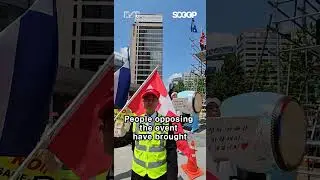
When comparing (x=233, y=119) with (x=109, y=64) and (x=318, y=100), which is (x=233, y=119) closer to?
(x=318, y=100)

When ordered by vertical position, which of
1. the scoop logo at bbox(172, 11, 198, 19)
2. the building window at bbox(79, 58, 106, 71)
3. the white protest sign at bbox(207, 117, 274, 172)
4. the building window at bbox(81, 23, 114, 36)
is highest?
the scoop logo at bbox(172, 11, 198, 19)

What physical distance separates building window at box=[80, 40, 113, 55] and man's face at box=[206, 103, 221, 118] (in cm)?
61

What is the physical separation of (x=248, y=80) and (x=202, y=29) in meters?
0.43

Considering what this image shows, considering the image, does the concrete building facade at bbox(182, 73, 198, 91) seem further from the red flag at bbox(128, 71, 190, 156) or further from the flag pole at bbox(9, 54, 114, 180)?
the flag pole at bbox(9, 54, 114, 180)

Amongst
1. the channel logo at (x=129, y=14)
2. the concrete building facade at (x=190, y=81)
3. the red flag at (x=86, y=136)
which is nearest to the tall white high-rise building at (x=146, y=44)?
the channel logo at (x=129, y=14)

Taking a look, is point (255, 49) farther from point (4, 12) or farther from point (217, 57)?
point (4, 12)

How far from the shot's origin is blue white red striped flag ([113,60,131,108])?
261 centimetres

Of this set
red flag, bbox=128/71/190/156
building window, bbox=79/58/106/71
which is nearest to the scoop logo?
red flag, bbox=128/71/190/156

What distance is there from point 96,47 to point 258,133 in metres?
1.07

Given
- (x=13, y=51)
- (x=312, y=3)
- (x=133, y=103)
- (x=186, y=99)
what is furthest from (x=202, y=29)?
(x=13, y=51)

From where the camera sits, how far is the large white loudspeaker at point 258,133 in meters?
2.74

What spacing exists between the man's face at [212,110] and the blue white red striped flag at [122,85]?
17.6 inches

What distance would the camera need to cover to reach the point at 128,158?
2695 mm

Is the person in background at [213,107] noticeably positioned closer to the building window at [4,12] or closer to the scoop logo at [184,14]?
the scoop logo at [184,14]
